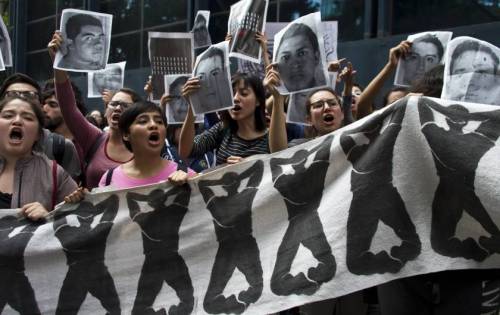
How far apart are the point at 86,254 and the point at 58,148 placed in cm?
95

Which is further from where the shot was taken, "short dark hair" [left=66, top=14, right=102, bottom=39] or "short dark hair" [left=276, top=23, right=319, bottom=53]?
"short dark hair" [left=66, top=14, right=102, bottom=39]

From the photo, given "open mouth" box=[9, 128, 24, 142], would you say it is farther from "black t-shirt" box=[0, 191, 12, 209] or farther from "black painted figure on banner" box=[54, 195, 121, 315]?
"black painted figure on banner" box=[54, 195, 121, 315]

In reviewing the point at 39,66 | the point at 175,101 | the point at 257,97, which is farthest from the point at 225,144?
the point at 39,66

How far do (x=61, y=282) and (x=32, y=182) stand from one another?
21.3 inches

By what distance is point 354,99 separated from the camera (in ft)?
18.8

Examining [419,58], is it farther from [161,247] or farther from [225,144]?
[161,247]

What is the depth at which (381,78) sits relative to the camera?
15.5 ft

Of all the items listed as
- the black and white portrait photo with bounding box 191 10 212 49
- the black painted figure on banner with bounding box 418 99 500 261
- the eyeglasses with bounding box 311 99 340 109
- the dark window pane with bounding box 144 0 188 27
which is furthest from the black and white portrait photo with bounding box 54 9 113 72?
the dark window pane with bounding box 144 0 188 27

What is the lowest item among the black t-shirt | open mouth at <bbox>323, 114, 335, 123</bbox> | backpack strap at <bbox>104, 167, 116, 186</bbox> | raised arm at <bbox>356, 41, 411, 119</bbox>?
the black t-shirt

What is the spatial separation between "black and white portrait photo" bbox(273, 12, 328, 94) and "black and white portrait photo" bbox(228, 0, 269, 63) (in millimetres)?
528

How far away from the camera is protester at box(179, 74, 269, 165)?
4984mm

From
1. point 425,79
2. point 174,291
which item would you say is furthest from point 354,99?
point 174,291

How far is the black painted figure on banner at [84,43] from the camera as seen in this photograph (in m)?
5.54

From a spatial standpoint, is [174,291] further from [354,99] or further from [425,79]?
[354,99]
